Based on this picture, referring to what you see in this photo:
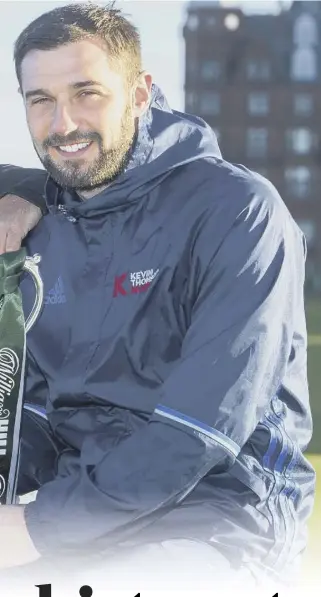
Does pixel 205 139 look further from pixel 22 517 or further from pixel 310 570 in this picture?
pixel 310 570

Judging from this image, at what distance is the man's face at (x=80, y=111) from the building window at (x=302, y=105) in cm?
5063

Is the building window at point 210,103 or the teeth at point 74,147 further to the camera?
the building window at point 210,103

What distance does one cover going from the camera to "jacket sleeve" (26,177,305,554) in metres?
1.73

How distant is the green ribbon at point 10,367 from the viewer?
2.06 meters

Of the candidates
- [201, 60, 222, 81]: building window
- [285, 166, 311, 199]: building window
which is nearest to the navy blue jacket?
[285, 166, 311, 199]: building window

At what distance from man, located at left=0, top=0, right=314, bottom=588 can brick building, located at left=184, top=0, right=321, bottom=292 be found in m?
48.4

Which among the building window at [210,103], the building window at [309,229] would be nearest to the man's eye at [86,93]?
the building window at [309,229]

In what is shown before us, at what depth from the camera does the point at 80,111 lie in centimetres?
194

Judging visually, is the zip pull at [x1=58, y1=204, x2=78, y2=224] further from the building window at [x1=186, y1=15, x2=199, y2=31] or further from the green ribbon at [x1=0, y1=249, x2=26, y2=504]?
the building window at [x1=186, y1=15, x2=199, y2=31]

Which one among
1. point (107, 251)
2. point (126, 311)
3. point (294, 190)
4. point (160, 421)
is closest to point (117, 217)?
point (107, 251)

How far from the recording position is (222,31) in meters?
51.1

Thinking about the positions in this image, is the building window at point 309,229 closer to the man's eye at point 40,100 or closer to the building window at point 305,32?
the building window at point 305,32

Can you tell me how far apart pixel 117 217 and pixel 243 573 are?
2.10ft

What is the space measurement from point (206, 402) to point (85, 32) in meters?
0.66
